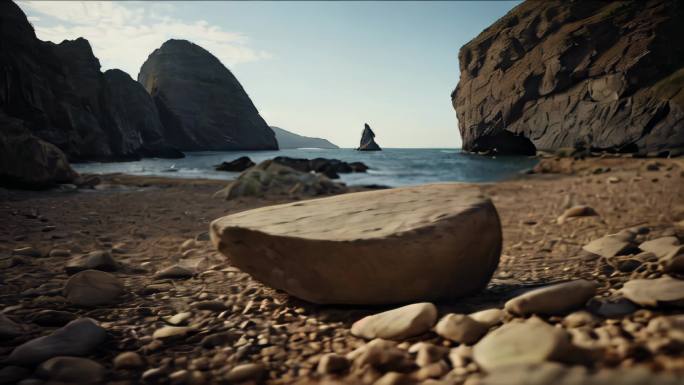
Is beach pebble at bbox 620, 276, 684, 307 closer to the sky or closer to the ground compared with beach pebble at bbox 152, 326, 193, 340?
closer to the sky

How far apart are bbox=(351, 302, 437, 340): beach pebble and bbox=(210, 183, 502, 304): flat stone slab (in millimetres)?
244

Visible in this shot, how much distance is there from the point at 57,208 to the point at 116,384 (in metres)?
5.50

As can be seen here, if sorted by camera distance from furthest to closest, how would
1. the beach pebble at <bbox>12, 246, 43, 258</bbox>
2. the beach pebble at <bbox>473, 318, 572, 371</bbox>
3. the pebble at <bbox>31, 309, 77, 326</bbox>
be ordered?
the beach pebble at <bbox>12, 246, 43, 258</bbox> → the pebble at <bbox>31, 309, 77, 326</bbox> → the beach pebble at <bbox>473, 318, 572, 371</bbox>

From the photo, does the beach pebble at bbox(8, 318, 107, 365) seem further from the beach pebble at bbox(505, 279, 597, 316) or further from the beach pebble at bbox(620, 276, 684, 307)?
the beach pebble at bbox(620, 276, 684, 307)

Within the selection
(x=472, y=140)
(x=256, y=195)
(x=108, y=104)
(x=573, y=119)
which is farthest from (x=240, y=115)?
(x=256, y=195)

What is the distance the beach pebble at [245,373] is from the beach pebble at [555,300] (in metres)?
0.97

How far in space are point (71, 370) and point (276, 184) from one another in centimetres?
751

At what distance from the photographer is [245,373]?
1261 millimetres

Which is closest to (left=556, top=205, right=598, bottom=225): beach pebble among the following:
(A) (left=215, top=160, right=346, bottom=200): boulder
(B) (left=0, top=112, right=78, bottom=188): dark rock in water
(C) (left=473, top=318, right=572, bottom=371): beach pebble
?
(C) (left=473, top=318, right=572, bottom=371): beach pebble

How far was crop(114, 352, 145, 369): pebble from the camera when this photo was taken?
4.42ft

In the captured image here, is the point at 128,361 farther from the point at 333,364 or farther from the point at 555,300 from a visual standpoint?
the point at 555,300

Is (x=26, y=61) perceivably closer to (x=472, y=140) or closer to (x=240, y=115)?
(x=472, y=140)

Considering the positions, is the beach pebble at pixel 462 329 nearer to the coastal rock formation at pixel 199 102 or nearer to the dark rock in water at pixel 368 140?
the coastal rock formation at pixel 199 102

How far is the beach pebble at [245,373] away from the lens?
4.09 feet
